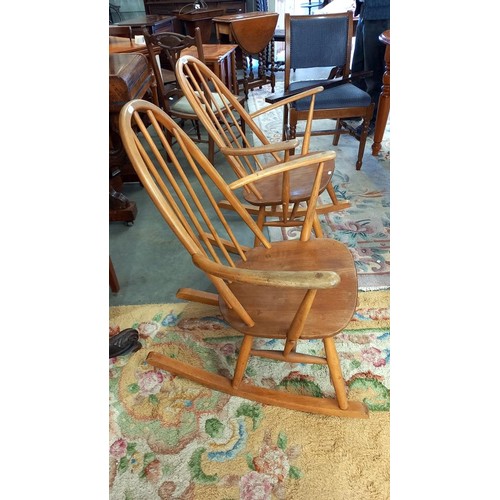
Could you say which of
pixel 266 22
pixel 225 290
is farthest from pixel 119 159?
pixel 266 22

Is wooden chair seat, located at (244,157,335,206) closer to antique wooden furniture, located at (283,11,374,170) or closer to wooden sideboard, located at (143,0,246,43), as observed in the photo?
antique wooden furniture, located at (283,11,374,170)

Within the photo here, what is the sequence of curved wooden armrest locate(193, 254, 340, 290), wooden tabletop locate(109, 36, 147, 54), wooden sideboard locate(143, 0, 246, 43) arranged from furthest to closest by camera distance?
wooden sideboard locate(143, 0, 246, 43) < wooden tabletop locate(109, 36, 147, 54) < curved wooden armrest locate(193, 254, 340, 290)

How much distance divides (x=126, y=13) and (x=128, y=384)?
5760 mm

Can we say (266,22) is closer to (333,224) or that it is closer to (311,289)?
(333,224)

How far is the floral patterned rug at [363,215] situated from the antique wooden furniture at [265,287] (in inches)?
22.6

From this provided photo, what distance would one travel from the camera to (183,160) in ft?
9.21

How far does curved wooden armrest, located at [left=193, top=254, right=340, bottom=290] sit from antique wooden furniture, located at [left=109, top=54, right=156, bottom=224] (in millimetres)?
1102

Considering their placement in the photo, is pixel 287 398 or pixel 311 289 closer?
pixel 311 289

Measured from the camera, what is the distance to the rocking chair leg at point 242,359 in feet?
3.50

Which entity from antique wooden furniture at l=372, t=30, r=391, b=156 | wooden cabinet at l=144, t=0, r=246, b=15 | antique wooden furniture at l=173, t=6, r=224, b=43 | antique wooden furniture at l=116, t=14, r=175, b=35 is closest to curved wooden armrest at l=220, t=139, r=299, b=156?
antique wooden furniture at l=372, t=30, r=391, b=156

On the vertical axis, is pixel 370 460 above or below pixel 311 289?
below

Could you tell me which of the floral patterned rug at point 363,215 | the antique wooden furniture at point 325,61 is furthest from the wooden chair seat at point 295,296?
the antique wooden furniture at point 325,61

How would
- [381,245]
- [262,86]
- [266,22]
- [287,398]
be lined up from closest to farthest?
[287,398]
[381,245]
[266,22]
[262,86]

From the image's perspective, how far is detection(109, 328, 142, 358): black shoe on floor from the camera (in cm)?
136
